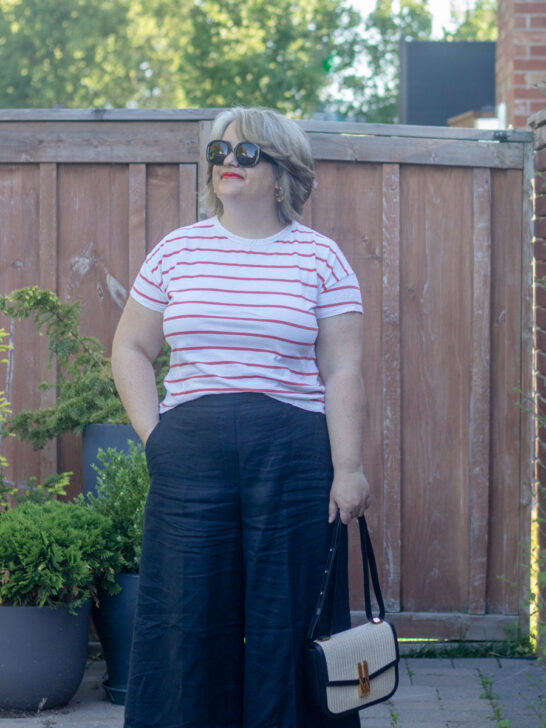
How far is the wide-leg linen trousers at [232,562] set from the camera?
287cm

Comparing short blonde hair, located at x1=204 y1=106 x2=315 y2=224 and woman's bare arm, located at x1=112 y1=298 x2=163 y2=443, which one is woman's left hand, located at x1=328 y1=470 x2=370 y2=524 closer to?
woman's bare arm, located at x1=112 y1=298 x2=163 y2=443

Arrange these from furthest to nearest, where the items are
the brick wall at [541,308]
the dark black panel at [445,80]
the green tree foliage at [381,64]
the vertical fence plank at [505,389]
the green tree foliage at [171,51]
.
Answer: the green tree foliage at [381,64] < the green tree foliage at [171,51] < the dark black panel at [445,80] < the vertical fence plank at [505,389] < the brick wall at [541,308]

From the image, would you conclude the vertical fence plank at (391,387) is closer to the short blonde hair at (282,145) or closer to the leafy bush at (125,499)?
the leafy bush at (125,499)

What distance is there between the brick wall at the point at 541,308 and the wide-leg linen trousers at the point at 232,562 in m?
1.79

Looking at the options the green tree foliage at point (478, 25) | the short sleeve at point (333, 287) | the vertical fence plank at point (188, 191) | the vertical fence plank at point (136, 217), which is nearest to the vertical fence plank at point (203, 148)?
the vertical fence plank at point (188, 191)

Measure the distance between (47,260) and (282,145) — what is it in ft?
6.37

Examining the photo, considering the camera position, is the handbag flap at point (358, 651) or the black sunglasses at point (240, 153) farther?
the black sunglasses at point (240, 153)

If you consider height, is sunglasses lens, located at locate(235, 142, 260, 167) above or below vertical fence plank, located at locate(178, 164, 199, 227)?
below

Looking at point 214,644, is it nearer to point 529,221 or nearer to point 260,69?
point 529,221

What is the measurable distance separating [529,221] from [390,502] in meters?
1.38

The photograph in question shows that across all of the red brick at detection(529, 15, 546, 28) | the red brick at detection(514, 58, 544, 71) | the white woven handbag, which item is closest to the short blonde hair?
the white woven handbag

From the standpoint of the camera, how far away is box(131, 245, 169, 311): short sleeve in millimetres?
3035

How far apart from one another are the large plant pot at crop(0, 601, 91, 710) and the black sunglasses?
70.1 inches

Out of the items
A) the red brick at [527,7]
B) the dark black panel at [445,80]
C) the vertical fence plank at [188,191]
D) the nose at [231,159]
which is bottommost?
the nose at [231,159]
